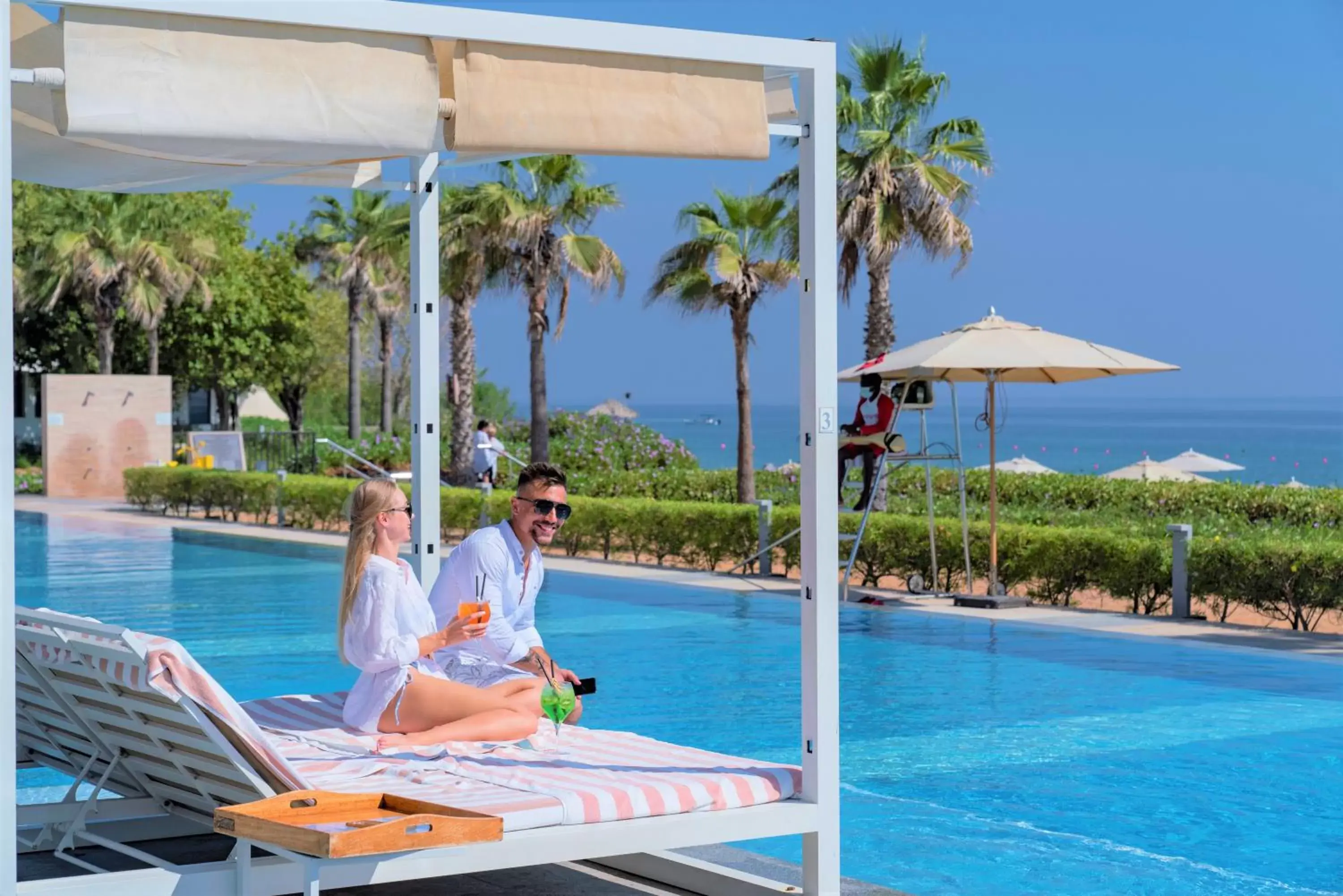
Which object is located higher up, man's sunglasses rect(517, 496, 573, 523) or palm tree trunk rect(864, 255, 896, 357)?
palm tree trunk rect(864, 255, 896, 357)

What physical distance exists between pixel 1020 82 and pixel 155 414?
11444 cm

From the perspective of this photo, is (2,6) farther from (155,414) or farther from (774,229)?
(155,414)

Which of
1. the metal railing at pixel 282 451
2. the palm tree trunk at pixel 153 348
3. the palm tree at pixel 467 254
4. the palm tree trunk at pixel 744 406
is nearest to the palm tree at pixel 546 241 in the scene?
the palm tree at pixel 467 254

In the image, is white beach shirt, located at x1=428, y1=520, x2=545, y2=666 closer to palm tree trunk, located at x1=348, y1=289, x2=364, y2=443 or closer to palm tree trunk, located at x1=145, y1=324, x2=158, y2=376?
→ palm tree trunk, located at x1=145, y1=324, x2=158, y2=376

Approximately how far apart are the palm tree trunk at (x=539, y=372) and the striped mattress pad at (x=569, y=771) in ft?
77.6

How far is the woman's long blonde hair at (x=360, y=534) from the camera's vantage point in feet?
19.1

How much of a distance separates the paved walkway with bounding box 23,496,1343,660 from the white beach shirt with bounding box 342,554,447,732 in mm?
8185

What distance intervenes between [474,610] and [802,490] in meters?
1.43

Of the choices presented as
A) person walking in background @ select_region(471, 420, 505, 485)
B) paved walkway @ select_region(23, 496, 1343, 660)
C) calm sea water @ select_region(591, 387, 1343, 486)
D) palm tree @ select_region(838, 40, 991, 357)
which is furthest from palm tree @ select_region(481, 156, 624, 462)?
calm sea water @ select_region(591, 387, 1343, 486)

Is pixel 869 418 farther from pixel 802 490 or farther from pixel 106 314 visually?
pixel 106 314

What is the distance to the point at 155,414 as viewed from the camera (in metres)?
34.9

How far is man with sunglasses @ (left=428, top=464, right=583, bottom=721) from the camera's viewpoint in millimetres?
6406

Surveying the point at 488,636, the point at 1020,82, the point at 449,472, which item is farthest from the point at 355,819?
the point at 1020,82

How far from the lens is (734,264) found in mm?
26688
